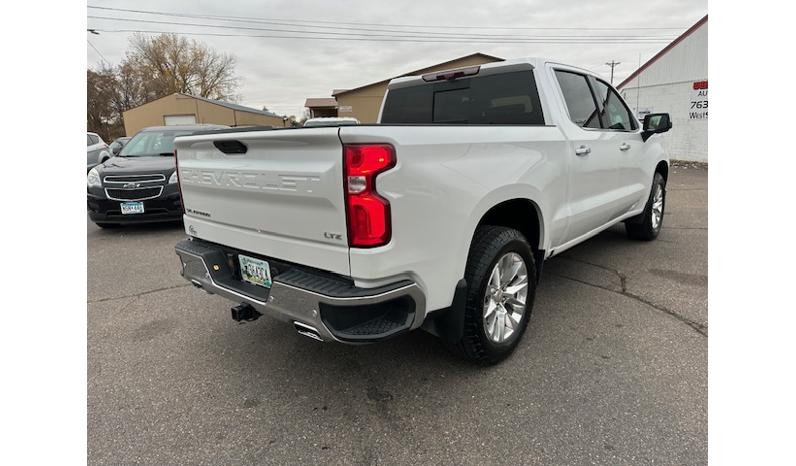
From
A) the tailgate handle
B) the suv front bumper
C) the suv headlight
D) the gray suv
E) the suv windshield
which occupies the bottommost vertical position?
the suv front bumper

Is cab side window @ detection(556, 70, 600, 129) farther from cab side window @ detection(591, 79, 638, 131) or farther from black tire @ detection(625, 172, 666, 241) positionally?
black tire @ detection(625, 172, 666, 241)

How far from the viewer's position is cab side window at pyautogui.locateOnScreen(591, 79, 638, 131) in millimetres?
4027

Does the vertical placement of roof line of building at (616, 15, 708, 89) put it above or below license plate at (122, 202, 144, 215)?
above

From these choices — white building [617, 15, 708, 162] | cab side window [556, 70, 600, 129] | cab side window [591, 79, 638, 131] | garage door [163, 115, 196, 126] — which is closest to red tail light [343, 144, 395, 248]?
cab side window [556, 70, 600, 129]

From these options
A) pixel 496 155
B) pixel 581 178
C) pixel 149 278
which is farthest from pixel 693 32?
pixel 149 278

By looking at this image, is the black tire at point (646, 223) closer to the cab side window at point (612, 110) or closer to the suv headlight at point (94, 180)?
the cab side window at point (612, 110)

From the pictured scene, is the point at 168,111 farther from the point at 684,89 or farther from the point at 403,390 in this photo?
the point at 403,390

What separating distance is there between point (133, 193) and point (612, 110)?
639 cm

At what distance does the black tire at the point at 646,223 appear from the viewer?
5.17 meters

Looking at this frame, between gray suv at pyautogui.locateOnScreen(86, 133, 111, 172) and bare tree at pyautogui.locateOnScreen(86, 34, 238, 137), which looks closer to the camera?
gray suv at pyautogui.locateOnScreen(86, 133, 111, 172)

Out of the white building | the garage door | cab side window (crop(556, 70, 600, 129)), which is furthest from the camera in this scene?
the garage door

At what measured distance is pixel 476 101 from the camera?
3.60 metres

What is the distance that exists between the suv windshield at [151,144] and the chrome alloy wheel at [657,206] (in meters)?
7.15

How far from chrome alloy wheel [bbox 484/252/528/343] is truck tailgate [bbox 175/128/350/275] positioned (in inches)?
41.5
